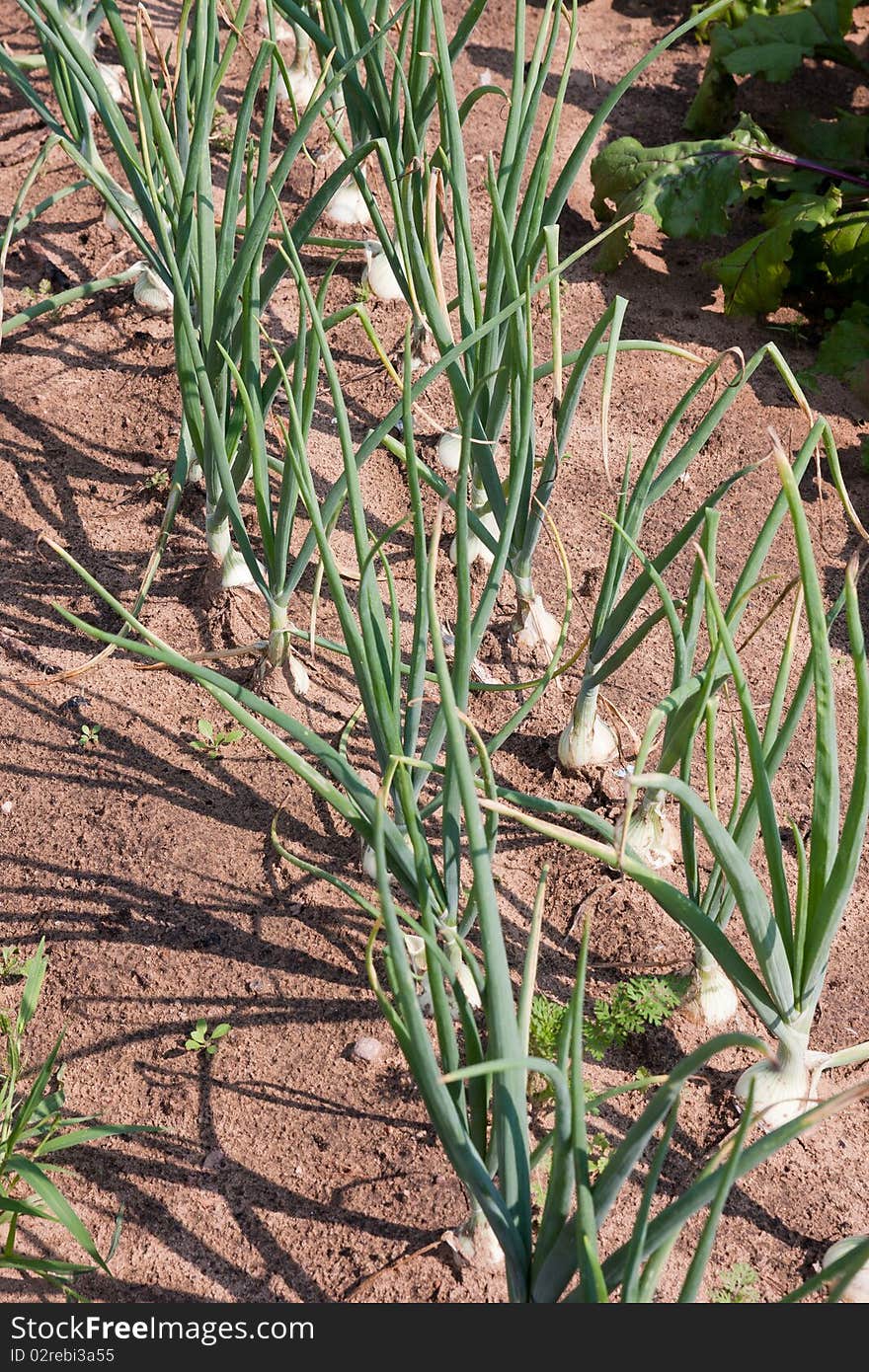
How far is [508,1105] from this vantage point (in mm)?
1131

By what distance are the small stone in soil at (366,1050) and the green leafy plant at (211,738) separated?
0.52 m

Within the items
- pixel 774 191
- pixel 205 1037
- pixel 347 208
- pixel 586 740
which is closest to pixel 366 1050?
pixel 205 1037

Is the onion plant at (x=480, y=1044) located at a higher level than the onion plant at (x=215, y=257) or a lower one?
lower

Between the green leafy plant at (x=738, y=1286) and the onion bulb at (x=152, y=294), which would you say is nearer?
the green leafy plant at (x=738, y=1286)

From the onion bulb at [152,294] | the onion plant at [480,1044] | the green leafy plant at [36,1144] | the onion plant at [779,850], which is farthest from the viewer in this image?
the onion bulb at [152,294]

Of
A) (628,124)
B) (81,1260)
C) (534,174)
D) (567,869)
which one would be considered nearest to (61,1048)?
(81,1260)

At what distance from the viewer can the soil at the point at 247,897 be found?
149 centimetres

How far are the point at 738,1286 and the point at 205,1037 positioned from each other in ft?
2.35

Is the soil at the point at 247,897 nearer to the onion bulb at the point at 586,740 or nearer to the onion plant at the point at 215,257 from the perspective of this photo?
the onion bulb at the point at 586,740

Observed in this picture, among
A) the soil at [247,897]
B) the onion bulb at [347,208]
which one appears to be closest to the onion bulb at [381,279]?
the soil at [247,897]

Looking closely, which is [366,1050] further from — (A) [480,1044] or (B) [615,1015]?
(A) [480,1044]

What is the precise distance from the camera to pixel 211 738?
1954 mm

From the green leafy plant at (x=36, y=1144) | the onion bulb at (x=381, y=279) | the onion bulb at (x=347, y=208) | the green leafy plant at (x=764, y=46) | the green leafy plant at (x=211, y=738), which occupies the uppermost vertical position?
the green leafy plant at (x=764, y=46)

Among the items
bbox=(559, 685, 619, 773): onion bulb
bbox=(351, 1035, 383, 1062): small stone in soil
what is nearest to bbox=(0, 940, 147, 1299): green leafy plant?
bbox=(351, 1035, 383, 1062): small stone in soil
